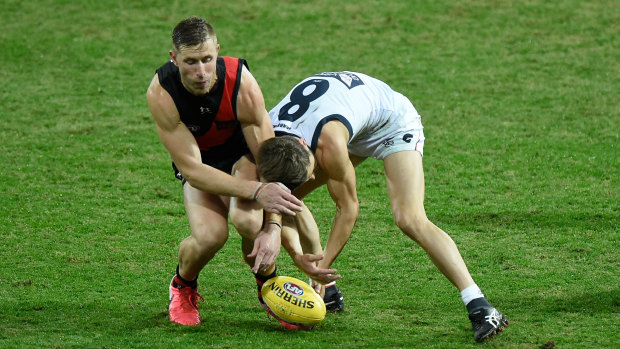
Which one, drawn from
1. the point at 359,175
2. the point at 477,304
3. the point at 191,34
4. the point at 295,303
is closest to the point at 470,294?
the point at 477,304

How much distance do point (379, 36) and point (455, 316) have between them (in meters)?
8.00

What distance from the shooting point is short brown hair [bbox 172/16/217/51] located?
194 inches

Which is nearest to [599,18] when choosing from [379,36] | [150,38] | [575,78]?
[575,78]

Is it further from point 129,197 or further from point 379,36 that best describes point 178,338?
point 379,36

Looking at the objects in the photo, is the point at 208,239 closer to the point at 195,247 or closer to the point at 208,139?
the point at 195,247

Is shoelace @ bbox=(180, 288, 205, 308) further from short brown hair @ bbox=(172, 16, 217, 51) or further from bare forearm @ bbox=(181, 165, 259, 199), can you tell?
short brown hair @ bbox=(172, 16, 217, 51)

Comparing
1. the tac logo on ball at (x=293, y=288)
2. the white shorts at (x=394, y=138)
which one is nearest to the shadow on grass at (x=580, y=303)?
the white shorts at (x=394, y=138)

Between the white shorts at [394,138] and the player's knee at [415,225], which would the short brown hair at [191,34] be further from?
the player's knee at [415,225]

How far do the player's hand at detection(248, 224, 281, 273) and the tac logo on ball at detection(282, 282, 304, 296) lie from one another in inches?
11.7

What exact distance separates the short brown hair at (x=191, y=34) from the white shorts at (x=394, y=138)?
1.36 m

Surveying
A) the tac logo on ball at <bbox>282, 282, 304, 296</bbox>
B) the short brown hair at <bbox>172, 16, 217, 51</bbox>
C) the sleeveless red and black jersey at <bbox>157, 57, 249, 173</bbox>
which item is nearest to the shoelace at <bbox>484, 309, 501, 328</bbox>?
the tac logo on ball at <bbox>282, 282, 304, 296</bbox>

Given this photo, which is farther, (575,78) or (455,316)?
(575,78)

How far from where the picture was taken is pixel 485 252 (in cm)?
673

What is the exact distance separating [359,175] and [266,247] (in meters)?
3.89
